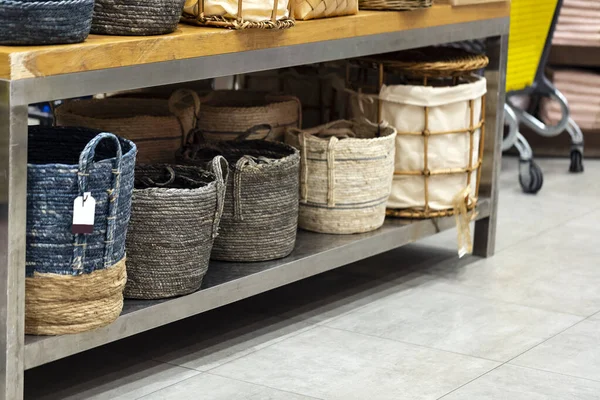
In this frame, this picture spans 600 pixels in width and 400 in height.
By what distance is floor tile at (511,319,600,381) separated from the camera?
105 inches

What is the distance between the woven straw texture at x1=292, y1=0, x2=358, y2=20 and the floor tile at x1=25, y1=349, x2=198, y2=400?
0.94 m

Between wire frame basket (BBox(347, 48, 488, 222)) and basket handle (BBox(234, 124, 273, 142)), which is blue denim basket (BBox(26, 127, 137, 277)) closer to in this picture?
basket handle (BBox(234, 124, 273, 142))

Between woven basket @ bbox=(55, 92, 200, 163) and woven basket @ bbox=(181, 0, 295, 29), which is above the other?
woven basket @ bbox=(181, 0, 295, 29)

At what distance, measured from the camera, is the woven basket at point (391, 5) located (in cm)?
302

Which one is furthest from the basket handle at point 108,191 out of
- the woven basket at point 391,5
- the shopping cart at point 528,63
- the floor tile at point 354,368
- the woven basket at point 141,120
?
the shopping cart at point 528,63

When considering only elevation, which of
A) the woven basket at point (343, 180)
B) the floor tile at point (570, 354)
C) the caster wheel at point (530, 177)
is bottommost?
the floor tile at point (570, 354)

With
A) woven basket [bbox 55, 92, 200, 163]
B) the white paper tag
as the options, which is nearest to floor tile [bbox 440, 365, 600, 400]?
the white paper tag

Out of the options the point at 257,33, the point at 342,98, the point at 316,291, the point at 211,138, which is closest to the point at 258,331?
the point at 316,291

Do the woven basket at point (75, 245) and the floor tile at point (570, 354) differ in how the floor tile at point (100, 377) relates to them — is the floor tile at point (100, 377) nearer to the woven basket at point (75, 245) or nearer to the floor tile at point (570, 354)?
the woven basket at point (75, 245)

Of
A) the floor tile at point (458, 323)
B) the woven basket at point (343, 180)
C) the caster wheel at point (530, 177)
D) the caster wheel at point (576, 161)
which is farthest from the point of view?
the caster wheel at point (576, 161)

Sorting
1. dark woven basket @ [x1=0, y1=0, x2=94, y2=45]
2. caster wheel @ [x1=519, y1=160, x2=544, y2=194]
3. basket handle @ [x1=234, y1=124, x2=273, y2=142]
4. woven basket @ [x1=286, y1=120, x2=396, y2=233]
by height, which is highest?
dark woven basket @ [x1=0, y1=0, x2=94, y2=45]

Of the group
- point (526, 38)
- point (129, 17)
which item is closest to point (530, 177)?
point (526, 38)

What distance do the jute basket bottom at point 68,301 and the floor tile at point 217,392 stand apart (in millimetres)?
279

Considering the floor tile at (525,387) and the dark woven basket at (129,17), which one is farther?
the floor tile at (525,387)
